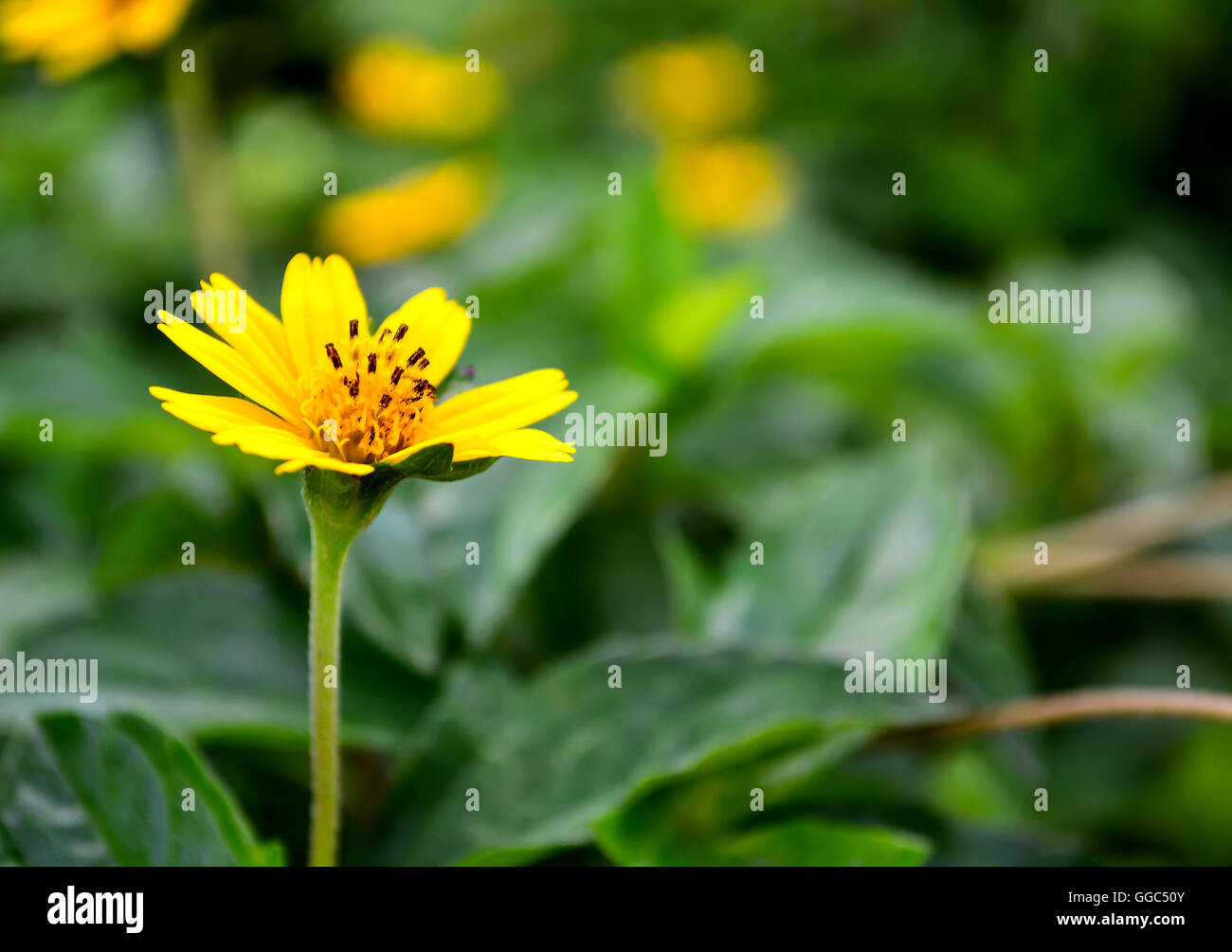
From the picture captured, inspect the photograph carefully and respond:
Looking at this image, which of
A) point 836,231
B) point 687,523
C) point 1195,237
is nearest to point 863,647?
point 687,523

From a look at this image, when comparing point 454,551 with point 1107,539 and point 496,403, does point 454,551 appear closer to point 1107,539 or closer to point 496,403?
point 496,403

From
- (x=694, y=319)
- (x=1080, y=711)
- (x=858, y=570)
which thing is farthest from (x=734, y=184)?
(x=1080, y=711)

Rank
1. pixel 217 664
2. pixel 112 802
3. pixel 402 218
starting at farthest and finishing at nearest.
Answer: pixel 402 218 → pixel 217 664 → pixel 112 802

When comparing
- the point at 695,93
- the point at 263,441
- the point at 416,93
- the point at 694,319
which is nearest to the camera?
the point at 263,441

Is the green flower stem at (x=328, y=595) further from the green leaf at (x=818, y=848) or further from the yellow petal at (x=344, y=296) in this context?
the green leaf at (x=818, y=848)

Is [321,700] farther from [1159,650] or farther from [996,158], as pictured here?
[996,158]

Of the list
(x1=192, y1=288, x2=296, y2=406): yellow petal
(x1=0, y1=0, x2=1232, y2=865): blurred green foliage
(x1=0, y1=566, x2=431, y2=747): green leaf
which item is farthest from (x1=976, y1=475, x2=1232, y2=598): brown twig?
(x1=192, y1=288, x2=296, y2=406): yellow petal

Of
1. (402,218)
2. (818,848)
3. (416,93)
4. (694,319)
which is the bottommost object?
(818,848)
